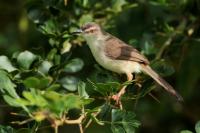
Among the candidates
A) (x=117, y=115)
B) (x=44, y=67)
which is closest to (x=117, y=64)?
(x=44, y=67)

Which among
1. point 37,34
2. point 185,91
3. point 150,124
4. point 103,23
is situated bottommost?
point 150,124

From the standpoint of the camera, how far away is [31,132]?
3.11 m

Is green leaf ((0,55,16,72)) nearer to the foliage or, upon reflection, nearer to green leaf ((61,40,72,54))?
the foliage

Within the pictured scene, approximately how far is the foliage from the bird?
7 cm

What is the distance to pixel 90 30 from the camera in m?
4.48

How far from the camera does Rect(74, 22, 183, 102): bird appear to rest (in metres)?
4.26

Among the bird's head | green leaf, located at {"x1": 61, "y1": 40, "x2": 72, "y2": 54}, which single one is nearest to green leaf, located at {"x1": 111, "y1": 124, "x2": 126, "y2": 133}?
green leaf, located at {"x1": 61, "y1": 40, "x2": 72, "y2": 54}

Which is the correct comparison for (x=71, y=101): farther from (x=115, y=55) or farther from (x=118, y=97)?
(x=115, y=55)

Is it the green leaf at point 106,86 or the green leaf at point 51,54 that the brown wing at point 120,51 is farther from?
the green leaf at point 106,86

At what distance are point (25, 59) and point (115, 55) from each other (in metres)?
1.22

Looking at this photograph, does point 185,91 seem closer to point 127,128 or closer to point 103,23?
point 103,23

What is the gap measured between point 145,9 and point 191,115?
1299 mm

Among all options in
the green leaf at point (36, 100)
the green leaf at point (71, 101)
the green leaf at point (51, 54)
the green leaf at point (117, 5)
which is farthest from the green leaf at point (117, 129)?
the green leaf at point (117, 5)

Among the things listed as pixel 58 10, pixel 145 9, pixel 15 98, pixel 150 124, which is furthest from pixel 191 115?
pixel 15 98
